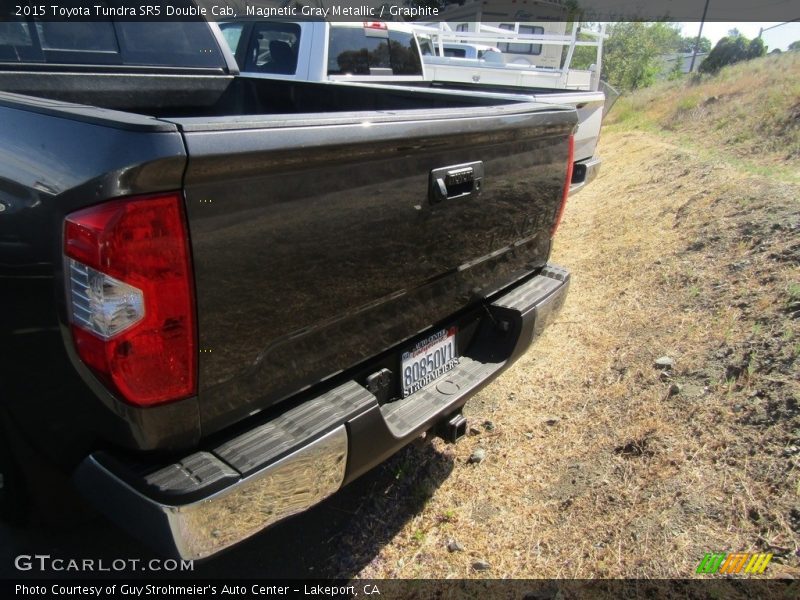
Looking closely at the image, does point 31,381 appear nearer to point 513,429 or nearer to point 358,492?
point 358,492

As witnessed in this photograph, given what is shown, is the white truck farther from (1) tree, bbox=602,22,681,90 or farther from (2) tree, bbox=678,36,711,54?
(2) tree, bbox=678,36,711,54

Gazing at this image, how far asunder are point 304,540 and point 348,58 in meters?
5.19

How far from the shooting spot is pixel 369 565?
2312 mm

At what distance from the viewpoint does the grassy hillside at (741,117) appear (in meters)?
7.15

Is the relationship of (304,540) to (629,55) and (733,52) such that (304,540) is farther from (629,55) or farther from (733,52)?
(629,55)

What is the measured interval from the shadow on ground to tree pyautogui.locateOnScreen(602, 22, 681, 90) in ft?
92.1

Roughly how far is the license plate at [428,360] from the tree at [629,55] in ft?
91.8

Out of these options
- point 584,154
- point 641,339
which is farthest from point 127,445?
point 584,154

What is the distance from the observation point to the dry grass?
2316 millimetres

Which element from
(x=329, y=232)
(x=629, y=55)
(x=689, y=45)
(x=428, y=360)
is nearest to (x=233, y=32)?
(x=428, y=360)

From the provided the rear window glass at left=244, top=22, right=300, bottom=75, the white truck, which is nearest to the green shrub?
the white truck

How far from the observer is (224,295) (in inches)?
56.9

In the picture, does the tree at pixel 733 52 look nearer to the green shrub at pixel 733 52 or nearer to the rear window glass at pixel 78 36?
the green shrub at pixel 733 52

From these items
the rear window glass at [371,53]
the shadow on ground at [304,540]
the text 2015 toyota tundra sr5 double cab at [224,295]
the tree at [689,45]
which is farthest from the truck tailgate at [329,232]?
the tree at [689,45]
